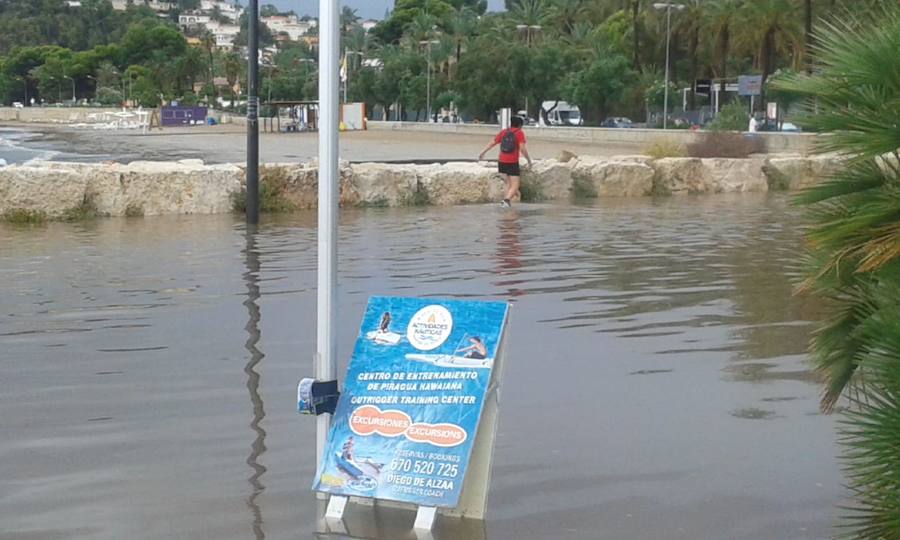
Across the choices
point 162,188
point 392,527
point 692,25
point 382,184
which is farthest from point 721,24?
point 392,527

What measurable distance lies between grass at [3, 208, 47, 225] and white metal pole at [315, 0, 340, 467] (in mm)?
13406

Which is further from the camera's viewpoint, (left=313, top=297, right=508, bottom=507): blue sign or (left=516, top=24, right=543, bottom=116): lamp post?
(left=516, top=24, right=543, bottom=116): lamp post

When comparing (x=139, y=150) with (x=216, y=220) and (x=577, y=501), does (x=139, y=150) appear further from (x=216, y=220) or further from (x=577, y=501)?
(x=577, y=501)

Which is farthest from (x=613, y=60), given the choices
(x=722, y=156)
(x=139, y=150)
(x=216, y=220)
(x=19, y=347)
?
(x=19, y=347)

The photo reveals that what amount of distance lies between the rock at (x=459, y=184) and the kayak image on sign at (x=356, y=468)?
16.1 meters

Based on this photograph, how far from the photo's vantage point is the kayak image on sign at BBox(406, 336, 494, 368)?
5059mm

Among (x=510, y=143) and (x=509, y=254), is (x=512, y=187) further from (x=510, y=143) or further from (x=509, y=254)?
(x=509, y=254)

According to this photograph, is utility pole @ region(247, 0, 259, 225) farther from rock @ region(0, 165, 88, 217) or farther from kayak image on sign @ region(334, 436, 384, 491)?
kayak image on sign @ region(334, 436, 384, 491)

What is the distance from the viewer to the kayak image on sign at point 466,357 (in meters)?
5.06

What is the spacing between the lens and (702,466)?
20.2 feet

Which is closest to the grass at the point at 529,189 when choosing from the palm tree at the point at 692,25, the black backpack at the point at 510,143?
the black backpack at the point at 510,143

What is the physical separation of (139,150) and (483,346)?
3688cm

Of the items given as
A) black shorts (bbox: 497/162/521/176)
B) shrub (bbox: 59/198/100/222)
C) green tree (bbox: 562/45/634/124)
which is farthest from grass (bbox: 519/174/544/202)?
green tree (bbox: 562/45/634/124)

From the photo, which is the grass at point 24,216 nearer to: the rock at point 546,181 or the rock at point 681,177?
the rock at point 546,181
